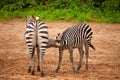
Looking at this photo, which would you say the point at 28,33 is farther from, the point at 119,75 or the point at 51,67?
the point at 119,75

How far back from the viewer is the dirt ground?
38.8ft

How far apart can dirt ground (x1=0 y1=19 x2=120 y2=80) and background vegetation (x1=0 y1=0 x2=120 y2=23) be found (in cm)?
397

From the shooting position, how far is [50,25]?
23812mm

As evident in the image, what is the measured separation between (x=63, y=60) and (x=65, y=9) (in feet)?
45.6

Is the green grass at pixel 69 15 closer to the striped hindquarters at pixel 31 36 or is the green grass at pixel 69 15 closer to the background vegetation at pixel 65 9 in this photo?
the background vegetation at pixel 65 9

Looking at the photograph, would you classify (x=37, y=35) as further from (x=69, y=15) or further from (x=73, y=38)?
(x=69, y=15)

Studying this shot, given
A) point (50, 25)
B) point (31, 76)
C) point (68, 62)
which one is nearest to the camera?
point (31, 76)

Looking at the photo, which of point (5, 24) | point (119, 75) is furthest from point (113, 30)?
point (119, 75)

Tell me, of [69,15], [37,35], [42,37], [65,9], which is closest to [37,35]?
[37,35]

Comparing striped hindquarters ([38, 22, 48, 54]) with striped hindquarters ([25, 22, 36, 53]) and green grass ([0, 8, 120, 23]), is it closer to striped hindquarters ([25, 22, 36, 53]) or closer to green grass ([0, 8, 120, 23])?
striped hindquarters ([25, 22, 36, 53])

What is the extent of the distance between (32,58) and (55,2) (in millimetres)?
17181

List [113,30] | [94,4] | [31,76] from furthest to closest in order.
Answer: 1. [94,4]
2. [113,30]
3. [31,76]

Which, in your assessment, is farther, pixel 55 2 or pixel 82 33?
pixel 55 2

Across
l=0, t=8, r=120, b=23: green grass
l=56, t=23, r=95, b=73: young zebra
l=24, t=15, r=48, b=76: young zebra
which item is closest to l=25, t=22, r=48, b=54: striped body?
l=24, t=15, r=48, b=76: young zebra
